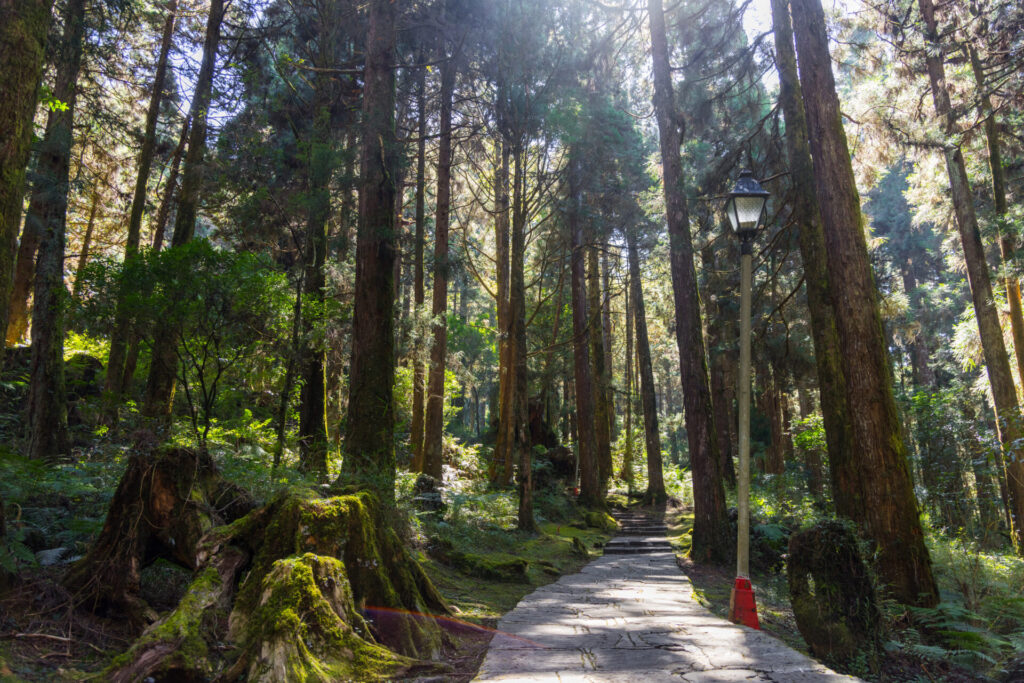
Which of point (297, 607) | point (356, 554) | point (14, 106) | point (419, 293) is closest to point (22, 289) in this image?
point (419, 293)

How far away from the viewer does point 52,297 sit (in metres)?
9.94

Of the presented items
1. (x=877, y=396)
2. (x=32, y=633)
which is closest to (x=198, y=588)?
(x=32, y=633)

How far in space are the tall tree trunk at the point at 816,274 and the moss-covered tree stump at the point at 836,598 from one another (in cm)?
293

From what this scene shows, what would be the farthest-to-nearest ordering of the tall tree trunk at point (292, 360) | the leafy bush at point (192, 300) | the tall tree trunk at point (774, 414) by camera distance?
the tall tree trunk at point (774, 414) → the tall tree trunk at point (292, 360) → the leafy bush at point (192, 300)

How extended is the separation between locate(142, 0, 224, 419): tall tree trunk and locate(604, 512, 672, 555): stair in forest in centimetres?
938

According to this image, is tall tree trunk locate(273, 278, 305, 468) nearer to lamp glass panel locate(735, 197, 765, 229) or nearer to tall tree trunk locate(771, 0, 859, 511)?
lamp glass panel locate(735, 197, 765, 229)

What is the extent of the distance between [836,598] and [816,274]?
538cm

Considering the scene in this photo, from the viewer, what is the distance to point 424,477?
14070mm

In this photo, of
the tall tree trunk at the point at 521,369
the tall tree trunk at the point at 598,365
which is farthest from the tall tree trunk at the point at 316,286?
the tall tree trunk at the point at 598,365

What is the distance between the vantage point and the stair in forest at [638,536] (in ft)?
43.7

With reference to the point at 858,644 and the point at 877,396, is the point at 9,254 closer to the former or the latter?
the point at 858,644

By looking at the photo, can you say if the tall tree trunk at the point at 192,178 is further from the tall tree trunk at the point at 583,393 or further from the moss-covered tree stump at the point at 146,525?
the tall tree trunk at the point at 583,393

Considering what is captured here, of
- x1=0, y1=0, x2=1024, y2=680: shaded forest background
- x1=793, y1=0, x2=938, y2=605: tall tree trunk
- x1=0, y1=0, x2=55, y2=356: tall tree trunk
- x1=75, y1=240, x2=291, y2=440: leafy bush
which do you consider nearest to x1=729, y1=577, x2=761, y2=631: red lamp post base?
x1=0, y1=0, x2=1024, y2=680: shaded forest background

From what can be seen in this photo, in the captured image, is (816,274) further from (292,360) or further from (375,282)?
(292,360)
